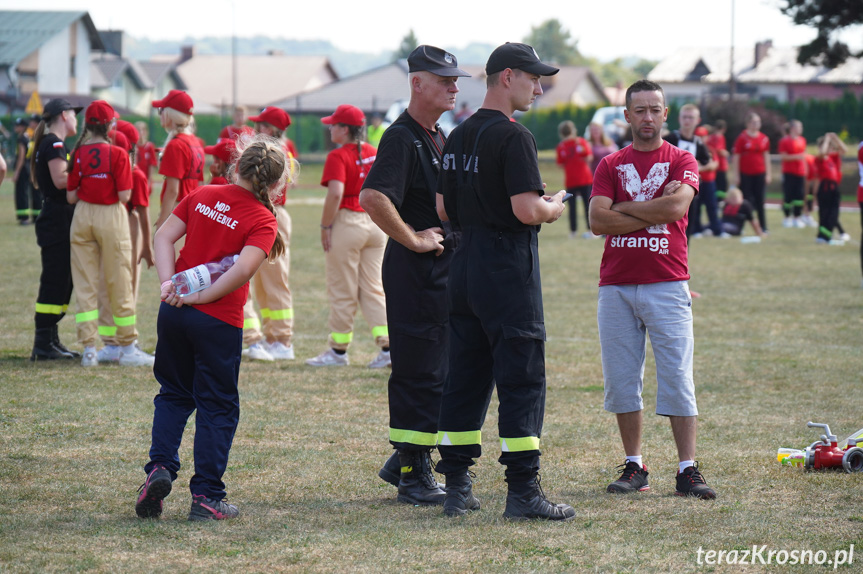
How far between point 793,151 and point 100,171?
678 inches

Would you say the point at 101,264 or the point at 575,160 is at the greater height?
the point at 575,160

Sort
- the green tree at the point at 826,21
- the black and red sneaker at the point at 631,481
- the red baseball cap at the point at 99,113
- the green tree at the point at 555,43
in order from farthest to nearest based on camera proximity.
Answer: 1. the green tree at the point at 555,43
2. the green tree at the point at 826,21
3. the red baseball cap at the point at 99,113
4. the black and red sneaker at the point at 631,481

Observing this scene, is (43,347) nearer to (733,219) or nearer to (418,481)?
(418,481)

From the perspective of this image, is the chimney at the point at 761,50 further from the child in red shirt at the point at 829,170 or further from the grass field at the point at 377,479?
the grass field at the point at 377,479

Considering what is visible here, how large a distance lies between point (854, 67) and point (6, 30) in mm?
63020

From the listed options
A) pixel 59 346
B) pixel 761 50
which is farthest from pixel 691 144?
pixel 761 50

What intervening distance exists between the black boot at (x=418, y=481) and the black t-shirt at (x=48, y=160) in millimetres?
4741

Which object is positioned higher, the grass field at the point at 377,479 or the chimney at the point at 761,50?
the chimney at the point at 761,50

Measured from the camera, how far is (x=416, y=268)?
5273mm

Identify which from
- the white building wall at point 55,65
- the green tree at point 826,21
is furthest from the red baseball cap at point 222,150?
the white building wall at point 55,65

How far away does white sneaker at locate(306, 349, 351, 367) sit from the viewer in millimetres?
8883

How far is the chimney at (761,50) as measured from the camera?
8544 cm

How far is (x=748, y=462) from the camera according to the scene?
5.95 metres

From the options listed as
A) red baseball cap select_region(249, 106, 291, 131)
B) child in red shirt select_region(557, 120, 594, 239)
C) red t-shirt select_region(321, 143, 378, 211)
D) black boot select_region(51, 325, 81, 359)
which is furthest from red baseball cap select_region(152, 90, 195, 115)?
child in red shirt select_region(557, 120, 594, 239)
